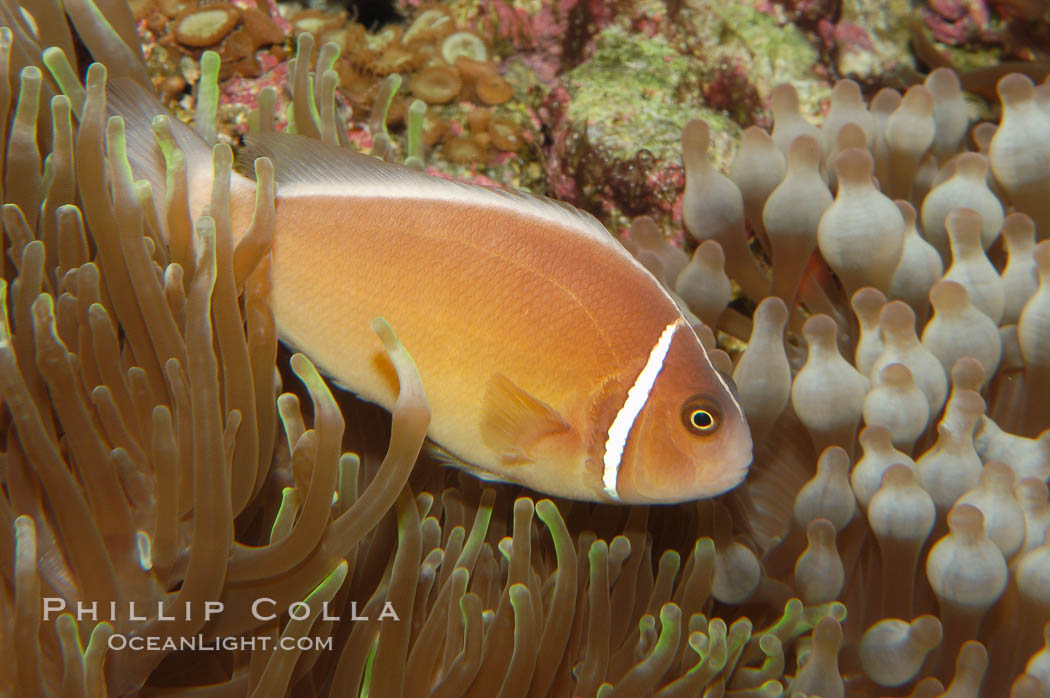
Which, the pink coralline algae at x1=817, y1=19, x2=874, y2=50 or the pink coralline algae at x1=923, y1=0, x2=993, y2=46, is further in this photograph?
the pink coralline algae at x1=923, y1=0, x2=993, y2=46

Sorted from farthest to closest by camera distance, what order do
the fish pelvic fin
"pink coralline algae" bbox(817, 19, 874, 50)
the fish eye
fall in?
1. "pink coralline algae" bbox(817, 19, 874, 50)
2. the fish pelvic fin
3. the fish eye

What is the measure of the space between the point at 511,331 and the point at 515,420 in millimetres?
161

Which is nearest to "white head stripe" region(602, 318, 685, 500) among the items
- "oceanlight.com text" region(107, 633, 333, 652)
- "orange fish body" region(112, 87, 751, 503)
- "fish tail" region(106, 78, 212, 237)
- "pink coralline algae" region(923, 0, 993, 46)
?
"orange fish body" region(112, 87, 751, 503)

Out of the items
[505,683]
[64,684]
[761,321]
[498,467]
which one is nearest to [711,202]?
[761,321]

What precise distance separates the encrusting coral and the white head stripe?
0.15 m

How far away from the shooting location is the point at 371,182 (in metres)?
1.60

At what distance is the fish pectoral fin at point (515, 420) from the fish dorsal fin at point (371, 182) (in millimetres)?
337

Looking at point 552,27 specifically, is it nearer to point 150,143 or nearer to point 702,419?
point 150,143

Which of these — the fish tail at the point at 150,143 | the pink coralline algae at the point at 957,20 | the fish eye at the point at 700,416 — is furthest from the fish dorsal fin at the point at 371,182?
the pink coralline algae at the point at 957,20

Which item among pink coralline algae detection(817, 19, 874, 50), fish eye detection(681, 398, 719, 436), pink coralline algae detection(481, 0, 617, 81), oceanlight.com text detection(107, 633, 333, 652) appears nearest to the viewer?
oceanlight.com text detection(107, 633, 333, 652)

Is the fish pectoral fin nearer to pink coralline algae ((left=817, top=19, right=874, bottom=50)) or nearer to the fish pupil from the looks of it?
the fish pupil

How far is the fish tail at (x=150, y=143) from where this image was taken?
1.52m

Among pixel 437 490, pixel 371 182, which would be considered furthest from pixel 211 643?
pixel 371 182

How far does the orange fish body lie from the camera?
4.78ft
